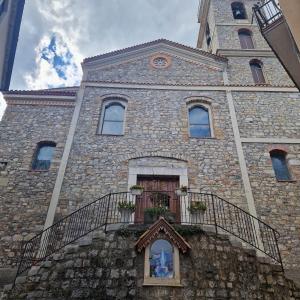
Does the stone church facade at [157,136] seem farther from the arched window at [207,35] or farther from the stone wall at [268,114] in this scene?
the arched window at [207,35]

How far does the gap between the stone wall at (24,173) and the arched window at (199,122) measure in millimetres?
5067

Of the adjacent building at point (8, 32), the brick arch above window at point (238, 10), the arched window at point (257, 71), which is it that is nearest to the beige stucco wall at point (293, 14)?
the arched window at point (257, 71)

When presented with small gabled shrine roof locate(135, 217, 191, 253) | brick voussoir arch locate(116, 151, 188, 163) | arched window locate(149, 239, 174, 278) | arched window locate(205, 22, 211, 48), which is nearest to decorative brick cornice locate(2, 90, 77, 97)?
brick voussoir arch locate(116, 151, 188, 163)

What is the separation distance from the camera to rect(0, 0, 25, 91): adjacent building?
974 centimetres

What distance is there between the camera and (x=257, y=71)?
14.1 m

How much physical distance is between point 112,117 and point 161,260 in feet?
23.4

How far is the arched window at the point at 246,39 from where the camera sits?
50.5ft

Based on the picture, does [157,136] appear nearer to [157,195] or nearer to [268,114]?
[157,195]

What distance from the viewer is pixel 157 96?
12.6 m

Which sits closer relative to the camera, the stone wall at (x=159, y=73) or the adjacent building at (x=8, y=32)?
the adjacent building at (x=8, y=32)

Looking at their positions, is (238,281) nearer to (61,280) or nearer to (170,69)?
(61,280)

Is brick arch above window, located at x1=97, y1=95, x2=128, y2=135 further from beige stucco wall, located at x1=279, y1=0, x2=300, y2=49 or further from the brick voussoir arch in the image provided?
A: beige stucco wall, located at x1=279, y1=0, x2=300, y2=49

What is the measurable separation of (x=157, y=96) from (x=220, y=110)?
2.79 m

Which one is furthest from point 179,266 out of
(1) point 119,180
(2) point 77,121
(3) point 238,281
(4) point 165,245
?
(2) point 77,121
